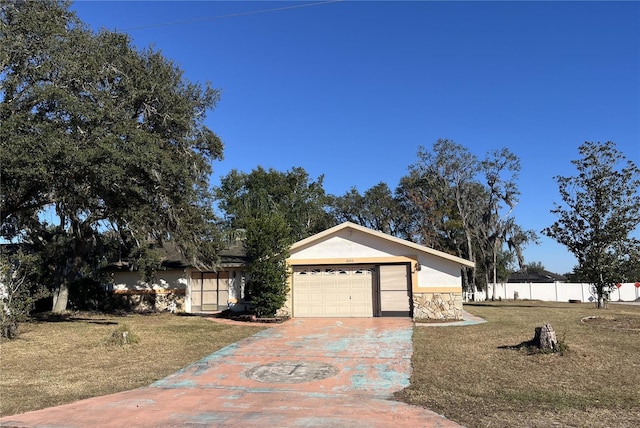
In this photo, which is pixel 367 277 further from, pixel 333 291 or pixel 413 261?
pixel 413 261

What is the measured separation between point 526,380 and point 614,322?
32.0 ft

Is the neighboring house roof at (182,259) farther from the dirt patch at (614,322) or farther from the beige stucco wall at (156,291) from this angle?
the dirt patch at (614,322)

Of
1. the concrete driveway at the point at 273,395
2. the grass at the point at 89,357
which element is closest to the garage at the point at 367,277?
A: the grass at the point at 89,357

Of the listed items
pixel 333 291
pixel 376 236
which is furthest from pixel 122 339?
pixel 376 236

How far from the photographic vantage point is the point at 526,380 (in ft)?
26.5

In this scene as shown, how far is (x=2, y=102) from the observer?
12.2 meters

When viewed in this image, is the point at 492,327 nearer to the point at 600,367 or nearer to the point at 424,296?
the point at 424,296

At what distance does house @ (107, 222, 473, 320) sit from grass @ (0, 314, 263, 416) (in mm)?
3880

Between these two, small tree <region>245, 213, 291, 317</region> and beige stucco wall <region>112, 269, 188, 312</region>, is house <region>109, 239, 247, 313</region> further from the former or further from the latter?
small tree <region>245, 213, 291, 317</region>

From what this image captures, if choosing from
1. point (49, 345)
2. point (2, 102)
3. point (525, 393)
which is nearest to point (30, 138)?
point (2, 102)

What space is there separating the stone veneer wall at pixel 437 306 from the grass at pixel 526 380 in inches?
172

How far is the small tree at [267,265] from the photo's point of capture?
17.6 metres

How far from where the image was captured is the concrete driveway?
20.1 feet

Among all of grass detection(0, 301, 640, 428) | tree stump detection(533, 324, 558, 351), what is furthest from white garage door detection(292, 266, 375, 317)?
tree stump detection(533, 324, 558, 351)
